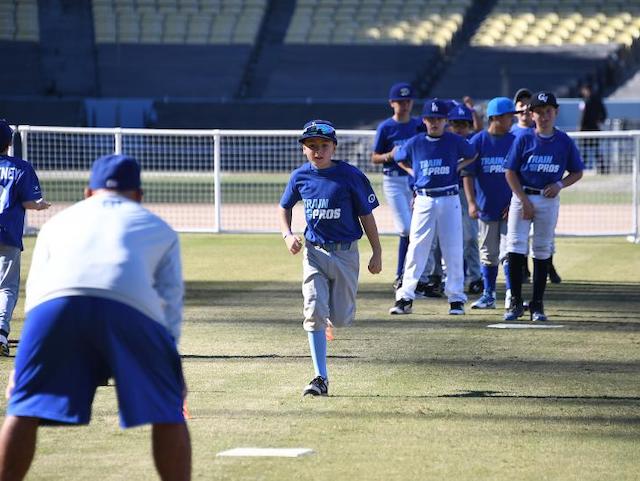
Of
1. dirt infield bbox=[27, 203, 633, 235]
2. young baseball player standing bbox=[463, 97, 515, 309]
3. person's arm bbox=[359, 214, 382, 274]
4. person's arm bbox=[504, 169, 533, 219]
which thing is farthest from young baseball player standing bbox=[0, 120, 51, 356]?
dirt infield bbox=[27, 203, 633, 235]

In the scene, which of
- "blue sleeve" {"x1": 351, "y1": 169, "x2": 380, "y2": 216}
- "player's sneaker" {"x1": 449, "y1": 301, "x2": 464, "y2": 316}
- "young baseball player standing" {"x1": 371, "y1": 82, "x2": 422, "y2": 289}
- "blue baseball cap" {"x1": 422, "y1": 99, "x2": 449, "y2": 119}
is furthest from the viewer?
"young baseball player standing" {"x1": 371, "y1": 82, "x2": 422, "y2": 289}

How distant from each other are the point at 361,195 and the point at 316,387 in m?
1.31

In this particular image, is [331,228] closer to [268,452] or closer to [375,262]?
[375,262]

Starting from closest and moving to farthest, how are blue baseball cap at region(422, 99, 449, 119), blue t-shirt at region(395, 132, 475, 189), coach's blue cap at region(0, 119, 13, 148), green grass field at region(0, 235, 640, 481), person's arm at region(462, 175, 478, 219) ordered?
green grass field at region(0, 235, 640, 481)
coach's blue cap at region(0, 119, 13, 148)
blue baseball cap at region(422, 99, 449, 119)
blue t-shirt at region(395, 132, 475, 189)
person's arm at region(462, 175, 478, 219)

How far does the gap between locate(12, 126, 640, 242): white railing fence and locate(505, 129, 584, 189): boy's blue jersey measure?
8.60 meters

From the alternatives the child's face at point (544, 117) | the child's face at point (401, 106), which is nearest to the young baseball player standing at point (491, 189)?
the child's face at point (401, 106)

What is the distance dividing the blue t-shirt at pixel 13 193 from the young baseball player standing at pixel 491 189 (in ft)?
14.8

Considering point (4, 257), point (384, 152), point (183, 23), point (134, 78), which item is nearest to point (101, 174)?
point (4, 257)

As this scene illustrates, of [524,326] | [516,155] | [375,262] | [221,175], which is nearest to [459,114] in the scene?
[516,155]

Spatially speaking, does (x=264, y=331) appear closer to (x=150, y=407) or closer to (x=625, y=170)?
(x=150, y=407)

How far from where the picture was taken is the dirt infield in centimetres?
2134

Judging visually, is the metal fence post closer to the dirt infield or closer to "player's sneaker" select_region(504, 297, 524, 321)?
the dirt infield

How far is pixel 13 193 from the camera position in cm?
1073

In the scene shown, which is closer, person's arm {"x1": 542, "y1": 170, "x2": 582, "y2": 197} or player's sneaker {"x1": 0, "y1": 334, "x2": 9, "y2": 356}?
player's sneaker {"x1": 0, "y1": 334, "x2": 9, "y2": 356}
